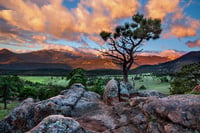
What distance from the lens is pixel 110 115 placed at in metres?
18.8

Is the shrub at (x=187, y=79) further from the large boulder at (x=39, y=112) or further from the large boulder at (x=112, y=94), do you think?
the large boulder at (x=39, y=112)

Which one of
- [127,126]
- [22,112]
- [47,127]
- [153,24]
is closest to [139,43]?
[153,24]

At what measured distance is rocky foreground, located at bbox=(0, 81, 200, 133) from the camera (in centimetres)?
1183

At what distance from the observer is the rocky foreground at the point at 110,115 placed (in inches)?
466

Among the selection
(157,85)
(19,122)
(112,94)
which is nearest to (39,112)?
(19,122)

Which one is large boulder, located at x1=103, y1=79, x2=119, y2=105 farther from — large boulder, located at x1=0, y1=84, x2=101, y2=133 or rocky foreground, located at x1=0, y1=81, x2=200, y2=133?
large boulder, located at x1=0, y1=84, x2=101, y2=133

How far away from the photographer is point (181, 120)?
467 inches

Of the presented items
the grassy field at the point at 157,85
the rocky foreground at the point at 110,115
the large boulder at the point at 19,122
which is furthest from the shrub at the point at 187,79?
the large boulder at the point at 19,122

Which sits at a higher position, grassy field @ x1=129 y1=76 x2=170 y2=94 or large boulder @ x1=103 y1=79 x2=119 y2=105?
large boulder @ x1=103 y1=79 x2=119 y2=105

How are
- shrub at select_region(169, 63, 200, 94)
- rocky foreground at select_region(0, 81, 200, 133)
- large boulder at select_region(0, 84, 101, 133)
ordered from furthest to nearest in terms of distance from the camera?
shrub at select_region(169, 63, 200, 94)
large boulder at select_region(0, 84, 101, 133)
rocky foreground at select_region(0, 81, 200, 133)

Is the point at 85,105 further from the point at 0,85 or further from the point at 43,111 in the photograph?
the point at 0,85

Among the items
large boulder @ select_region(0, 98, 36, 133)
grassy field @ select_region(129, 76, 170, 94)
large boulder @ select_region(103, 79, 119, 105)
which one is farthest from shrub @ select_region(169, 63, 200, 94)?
large boulder @ select_region(0, 98, 36, 133)

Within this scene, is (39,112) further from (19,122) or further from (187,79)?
(187,79)

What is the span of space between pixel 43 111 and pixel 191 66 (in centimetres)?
3991
